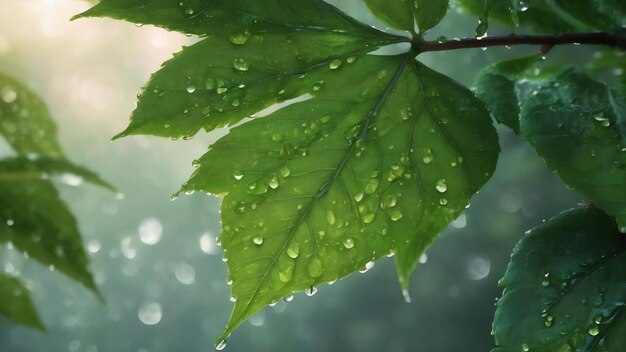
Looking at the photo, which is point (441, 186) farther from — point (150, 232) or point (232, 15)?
point (150, 232)

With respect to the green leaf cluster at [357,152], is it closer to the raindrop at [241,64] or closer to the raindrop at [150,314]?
the raindrop at [241,64]

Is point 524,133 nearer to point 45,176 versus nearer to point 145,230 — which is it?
point 45,176

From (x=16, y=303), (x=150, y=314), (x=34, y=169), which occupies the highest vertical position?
(x=34, y=169)

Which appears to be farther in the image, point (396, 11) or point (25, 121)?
point (25, 121)

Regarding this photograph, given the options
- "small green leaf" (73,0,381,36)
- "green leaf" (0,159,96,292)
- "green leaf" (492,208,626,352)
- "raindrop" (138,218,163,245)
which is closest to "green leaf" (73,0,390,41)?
"small green leaf" (73,0,381,36)

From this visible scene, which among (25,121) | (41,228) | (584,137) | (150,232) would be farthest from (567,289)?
(150,232)

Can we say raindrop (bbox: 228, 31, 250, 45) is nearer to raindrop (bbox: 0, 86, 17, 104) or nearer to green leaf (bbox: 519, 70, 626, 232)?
green leaf (bbox: 519, 70, 626, 232)
